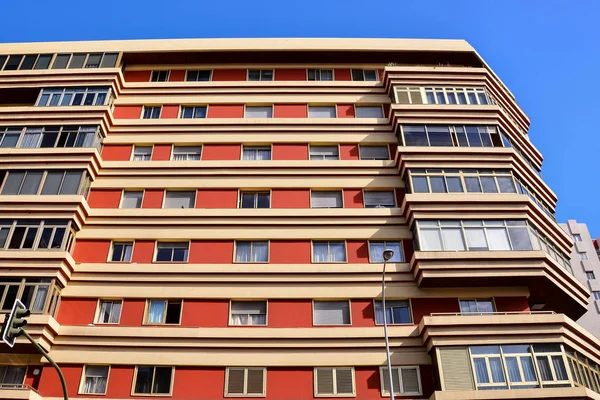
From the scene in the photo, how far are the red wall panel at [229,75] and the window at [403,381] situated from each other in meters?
21.7

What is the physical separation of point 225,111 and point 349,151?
872cm

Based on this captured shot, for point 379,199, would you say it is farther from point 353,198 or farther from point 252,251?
point 252,251

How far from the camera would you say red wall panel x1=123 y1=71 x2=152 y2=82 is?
36062mm

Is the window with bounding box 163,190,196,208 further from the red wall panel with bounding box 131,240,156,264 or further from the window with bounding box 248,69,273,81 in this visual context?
the window with bounding box 248,69,273,81

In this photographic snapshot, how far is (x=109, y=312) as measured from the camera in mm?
26453

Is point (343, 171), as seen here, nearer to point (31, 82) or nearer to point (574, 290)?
point (574, 290)

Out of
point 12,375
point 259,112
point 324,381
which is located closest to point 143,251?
point 12,375

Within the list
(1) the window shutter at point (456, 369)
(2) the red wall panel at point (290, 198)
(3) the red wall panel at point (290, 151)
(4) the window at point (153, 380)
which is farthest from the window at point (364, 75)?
(4) the window at point (153, 380)

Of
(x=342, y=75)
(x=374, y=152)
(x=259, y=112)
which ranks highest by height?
(x=342, y=75)

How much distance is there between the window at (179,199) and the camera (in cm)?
3016

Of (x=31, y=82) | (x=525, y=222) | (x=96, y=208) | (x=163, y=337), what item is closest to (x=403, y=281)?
(x=525, y=222)

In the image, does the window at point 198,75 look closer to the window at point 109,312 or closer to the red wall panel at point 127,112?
the red wall panel at point 127,112

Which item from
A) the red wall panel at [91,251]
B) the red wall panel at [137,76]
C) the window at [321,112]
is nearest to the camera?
the red wall panel at [91,251]

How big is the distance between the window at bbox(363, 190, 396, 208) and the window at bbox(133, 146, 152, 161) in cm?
1366
